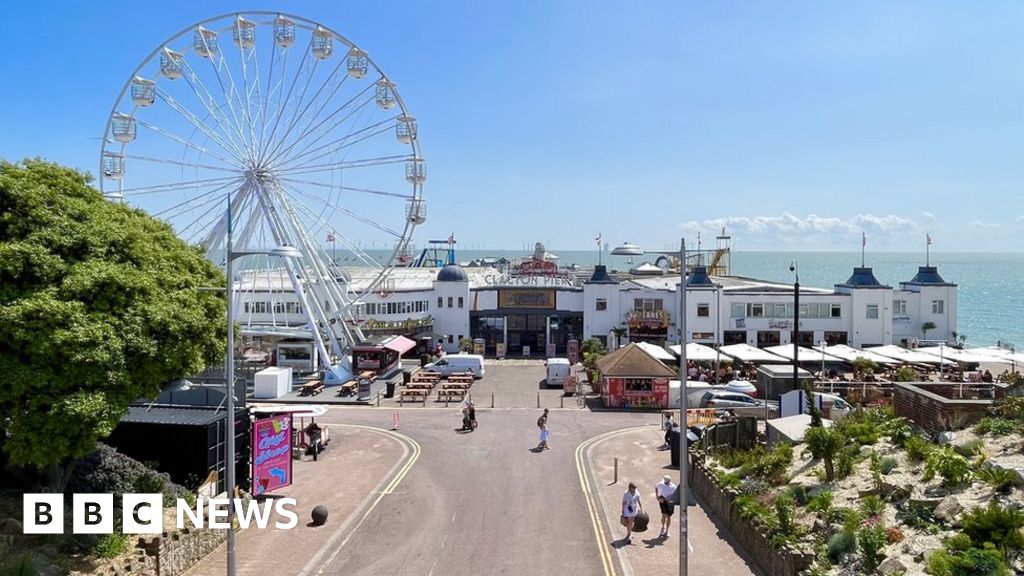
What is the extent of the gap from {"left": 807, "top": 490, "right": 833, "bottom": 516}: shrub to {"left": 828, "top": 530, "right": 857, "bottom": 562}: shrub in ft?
5.61

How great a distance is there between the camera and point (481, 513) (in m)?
20.7

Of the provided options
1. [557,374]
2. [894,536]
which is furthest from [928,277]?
[894,536]

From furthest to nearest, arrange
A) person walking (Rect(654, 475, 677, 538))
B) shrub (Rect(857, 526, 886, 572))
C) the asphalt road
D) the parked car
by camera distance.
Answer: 1. the parked car
2. person walking (Rect(654, 475, 677, 538))
3. the asphalt road
4. shrub (Rect(857, 526, 886, 572))

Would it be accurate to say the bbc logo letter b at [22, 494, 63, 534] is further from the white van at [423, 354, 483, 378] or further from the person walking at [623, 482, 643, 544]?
the white van at [423, 354, 483, 378]

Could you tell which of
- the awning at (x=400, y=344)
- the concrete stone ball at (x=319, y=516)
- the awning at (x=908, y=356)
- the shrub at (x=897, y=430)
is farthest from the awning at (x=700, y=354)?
the concrete stone ball at (x=319, y=516)

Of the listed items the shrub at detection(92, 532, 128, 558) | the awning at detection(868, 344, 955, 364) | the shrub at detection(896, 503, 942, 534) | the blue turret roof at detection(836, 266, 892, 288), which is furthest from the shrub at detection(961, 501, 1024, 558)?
the blue turret roof at detection(836, 266, 892, 288)

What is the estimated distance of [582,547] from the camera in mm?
18250

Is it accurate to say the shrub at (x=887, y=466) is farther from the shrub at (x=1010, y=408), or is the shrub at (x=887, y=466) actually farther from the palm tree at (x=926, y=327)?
the palm tree at (x=926, y=327)

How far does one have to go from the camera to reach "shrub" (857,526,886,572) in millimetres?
14242

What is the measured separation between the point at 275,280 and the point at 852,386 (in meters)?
40.9

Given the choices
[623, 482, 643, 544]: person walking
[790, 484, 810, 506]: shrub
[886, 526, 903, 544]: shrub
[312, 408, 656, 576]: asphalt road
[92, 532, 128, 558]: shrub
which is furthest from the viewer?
[623, 482, 643, 544]: person walking

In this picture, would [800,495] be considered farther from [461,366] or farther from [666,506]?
[461,366]

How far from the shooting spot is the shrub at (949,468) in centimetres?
1631

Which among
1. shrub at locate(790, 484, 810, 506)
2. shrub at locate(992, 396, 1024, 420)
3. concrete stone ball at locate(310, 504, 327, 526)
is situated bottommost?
concrete stone ball at locate(310, 504, 327, 526)
